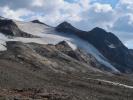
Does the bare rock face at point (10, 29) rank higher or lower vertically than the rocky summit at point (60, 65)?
higher

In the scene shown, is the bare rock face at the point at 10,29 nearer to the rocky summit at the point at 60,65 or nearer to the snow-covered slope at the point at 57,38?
the rocky summit at the point at 60,65

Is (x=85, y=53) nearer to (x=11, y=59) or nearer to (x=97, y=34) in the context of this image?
(x=97, y=34)

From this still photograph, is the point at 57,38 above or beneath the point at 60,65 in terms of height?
above

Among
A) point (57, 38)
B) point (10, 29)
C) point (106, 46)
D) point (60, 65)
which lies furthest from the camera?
point (106, 46)

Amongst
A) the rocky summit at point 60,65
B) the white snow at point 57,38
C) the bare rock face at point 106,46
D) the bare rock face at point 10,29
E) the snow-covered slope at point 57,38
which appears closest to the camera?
the rocky summit at point 60,65

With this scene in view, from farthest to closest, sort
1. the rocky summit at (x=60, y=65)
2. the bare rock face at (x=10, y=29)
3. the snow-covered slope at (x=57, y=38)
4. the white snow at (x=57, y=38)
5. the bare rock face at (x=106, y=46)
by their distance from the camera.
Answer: the bare rock face at (x=106, y=46), the snow-covered slope at (x=57, y=38), the white snow at (x=57, y=38), the bare rock face at (x=10, y=29), the rocky summit at (x=60, y=65)

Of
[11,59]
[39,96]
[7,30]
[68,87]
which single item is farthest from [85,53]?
[39,96]

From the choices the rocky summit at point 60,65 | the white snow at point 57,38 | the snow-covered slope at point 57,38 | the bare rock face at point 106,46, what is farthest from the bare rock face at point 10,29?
the bare rock face at point 106,46

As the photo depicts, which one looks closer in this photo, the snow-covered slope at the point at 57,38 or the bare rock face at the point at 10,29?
the bare rock face at the point at 10,29

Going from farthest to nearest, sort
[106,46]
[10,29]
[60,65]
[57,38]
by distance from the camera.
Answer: [106,46] → [57,38] → [10,29] → [60,65]

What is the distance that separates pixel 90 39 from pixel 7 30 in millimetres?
41480

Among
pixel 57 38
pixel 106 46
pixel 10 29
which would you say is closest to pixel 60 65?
pixel 10 29

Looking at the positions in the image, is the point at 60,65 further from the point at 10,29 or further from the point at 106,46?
the point at 106,46

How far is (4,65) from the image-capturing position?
324 feet
